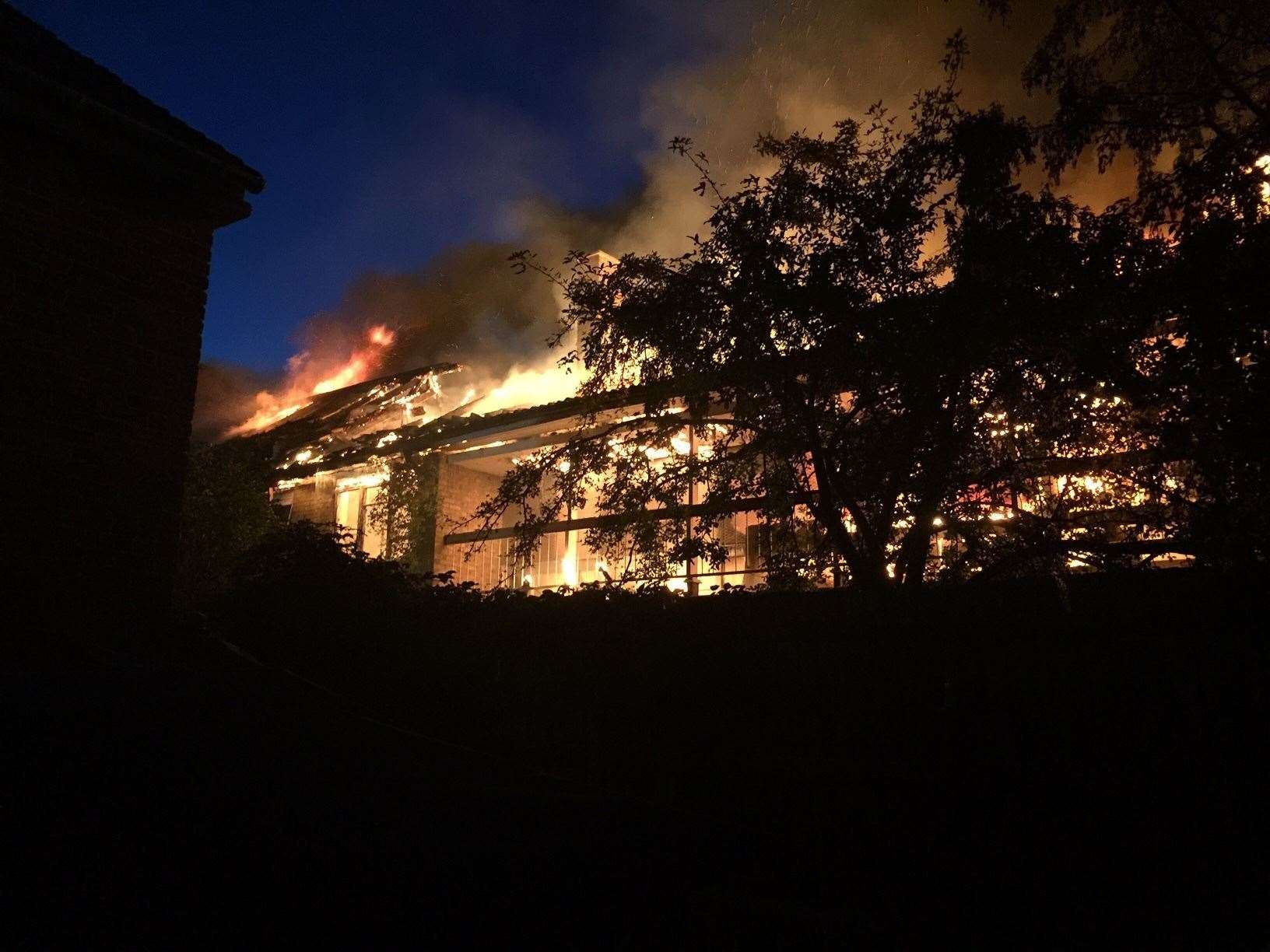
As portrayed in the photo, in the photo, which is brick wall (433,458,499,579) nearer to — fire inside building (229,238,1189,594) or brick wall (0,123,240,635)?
fire inside building (229,238,1189,594)

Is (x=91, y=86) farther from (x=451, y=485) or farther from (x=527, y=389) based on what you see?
(x=527, y=389)

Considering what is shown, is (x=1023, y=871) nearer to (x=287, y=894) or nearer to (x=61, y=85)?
(x=287, y=894)

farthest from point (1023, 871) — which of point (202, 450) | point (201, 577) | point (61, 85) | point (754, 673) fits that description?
point (202, 450)

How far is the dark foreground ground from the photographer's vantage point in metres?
3.05

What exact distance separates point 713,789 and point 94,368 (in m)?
5.32

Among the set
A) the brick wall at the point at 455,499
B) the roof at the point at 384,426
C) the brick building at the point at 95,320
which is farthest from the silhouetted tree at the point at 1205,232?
the brick wall at the point at 455,499

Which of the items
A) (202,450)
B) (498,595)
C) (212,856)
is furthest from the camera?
(202,450)

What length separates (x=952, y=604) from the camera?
19.1 feet

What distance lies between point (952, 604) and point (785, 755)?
1597 mm

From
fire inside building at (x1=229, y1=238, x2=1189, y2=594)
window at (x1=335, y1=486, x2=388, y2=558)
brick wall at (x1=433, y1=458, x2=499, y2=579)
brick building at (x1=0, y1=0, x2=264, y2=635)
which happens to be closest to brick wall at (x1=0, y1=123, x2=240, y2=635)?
brick building at (x1=0, y1=0, x2=264, y2=635)

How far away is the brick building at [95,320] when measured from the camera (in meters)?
5.51

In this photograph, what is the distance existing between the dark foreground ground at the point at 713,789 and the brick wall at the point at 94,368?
2.51 ft

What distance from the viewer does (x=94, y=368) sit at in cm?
583

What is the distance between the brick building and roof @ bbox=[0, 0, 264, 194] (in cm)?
2
